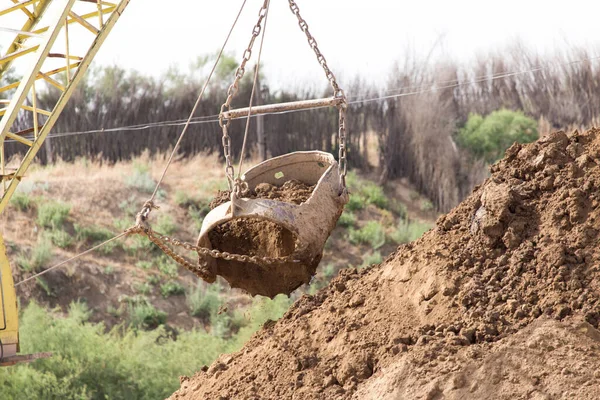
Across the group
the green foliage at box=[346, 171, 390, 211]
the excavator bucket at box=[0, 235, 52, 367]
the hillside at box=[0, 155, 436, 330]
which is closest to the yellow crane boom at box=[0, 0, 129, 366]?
the excavator bucket at box=[0, 235, 52, 367]

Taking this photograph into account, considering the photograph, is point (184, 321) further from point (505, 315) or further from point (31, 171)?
point (505, 315)

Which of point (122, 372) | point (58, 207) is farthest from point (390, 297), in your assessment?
point (58, 207)

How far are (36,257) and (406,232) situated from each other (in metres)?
7.56

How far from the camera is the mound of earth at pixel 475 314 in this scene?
4035 mm

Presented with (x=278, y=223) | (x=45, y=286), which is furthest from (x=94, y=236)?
(x=278, y=223)

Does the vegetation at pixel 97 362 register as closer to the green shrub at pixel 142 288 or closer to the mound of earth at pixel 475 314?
the green shrub at pixel 142 288

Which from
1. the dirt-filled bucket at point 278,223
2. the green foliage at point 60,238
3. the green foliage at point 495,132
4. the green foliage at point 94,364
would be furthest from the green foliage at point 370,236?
the dirt-filled bucket at point 278,223

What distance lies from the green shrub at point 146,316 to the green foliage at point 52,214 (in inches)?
103

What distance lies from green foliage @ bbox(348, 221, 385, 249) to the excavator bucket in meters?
10.7

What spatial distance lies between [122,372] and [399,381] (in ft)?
27.7

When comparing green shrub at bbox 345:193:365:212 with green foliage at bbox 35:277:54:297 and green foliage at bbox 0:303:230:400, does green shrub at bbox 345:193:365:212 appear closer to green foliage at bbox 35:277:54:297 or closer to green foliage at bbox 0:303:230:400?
green foliage at bbox 0:303:230:400

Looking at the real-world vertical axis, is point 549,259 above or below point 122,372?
above

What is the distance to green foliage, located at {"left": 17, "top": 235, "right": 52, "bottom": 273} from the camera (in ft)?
48.0

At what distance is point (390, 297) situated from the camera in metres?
5.05
